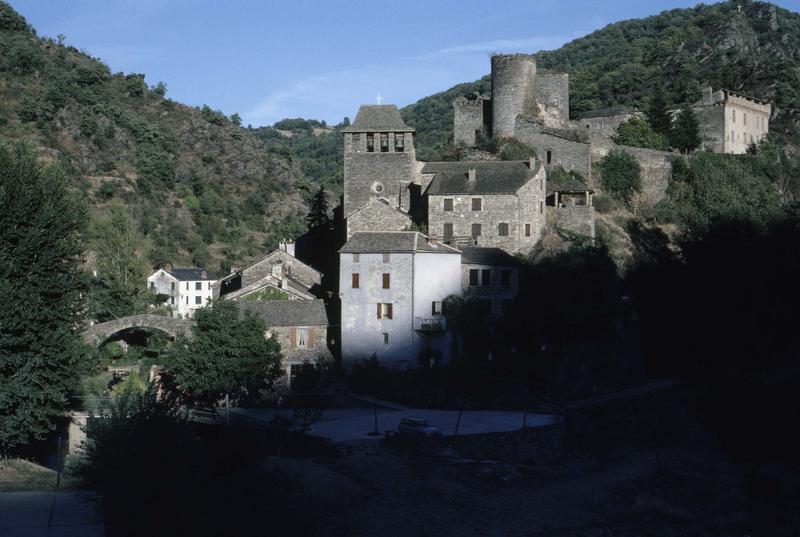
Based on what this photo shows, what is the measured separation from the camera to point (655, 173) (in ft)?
212

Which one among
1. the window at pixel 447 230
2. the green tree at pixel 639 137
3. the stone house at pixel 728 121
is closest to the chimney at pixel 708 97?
the stone house at pixel 728 121

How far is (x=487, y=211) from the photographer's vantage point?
52062 mm

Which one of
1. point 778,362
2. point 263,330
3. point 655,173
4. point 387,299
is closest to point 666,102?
point 655,173

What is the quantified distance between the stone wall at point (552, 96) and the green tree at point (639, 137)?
549 centimetres

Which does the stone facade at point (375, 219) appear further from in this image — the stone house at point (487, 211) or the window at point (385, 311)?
the window at point (385, 311)

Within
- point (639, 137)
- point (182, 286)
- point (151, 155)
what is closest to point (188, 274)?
point (182, 286)

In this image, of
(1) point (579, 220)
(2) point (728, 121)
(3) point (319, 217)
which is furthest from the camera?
(2) point (728, 121)

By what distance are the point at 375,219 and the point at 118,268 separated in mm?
19015

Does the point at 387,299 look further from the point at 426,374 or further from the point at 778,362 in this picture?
the point at 778,362

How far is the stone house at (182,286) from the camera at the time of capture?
76.2 meters

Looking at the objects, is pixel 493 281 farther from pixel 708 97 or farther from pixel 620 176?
pixel 708 97

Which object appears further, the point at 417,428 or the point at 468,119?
the point at 468,119

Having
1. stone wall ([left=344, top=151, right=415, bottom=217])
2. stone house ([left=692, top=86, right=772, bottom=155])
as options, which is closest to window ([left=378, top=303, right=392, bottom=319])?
stone wall ([left=344, top=151, right=415, bottom=217])

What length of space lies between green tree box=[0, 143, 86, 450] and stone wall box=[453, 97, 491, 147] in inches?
1336
